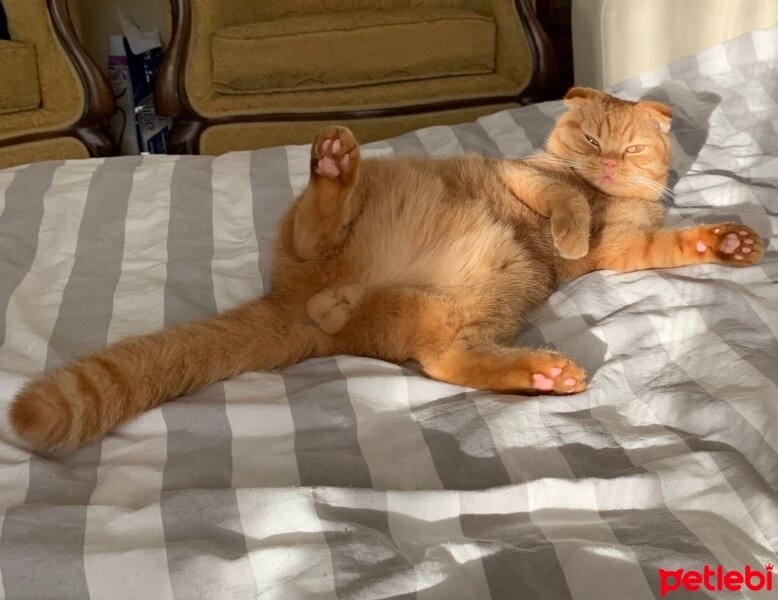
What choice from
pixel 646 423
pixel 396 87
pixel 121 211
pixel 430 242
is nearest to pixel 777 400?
pixel 646 423

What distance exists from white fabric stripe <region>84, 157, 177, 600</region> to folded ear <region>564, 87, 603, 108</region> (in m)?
0.96

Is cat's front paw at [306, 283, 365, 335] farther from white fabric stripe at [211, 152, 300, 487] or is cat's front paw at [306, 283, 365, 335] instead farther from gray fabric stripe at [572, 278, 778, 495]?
gray fabric stripe at [572, 278, 778, 495]

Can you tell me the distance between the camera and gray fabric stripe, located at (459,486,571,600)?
83 cm

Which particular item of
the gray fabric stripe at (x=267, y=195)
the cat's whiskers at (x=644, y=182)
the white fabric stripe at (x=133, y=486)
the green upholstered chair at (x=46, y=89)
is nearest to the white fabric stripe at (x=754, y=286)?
the cat's whiskers at (x=644, y=182)

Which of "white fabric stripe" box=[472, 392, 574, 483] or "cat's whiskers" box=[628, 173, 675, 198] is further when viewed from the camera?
"cat's whiskers" box=[628, 173, 675, 198]

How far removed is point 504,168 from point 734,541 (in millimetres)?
921

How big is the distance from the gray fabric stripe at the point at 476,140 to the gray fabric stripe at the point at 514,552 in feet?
3.92

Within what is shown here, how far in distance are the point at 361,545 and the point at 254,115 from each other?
2.32 meters

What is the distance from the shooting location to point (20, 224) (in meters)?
1.63

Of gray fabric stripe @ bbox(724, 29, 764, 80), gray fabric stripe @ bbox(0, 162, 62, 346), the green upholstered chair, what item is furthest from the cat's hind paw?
the green upholstered chair

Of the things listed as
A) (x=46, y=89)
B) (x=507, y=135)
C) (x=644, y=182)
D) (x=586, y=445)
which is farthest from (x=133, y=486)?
(x=46, y=89)

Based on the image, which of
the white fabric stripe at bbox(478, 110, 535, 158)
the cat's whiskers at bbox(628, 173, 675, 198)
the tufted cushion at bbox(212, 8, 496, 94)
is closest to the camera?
the cat's whiskers at bbox(628, 173, 675, 198)

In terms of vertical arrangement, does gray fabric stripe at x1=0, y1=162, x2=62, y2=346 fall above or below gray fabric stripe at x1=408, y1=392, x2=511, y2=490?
above

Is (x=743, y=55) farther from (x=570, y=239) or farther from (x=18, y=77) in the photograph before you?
(x=18, y=77)
